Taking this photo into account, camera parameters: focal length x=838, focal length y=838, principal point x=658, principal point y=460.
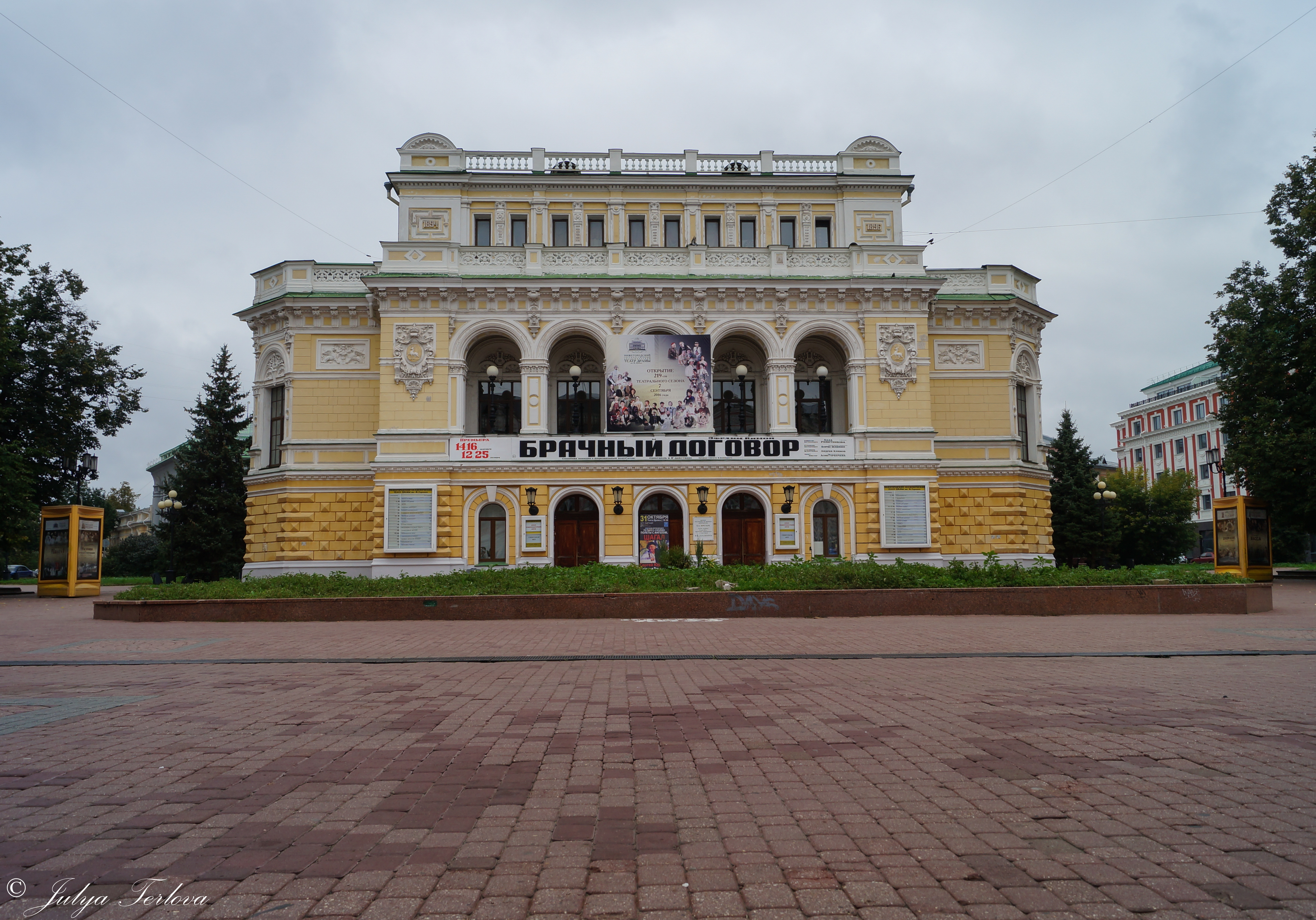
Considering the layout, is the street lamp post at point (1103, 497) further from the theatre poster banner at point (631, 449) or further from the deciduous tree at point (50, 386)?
the deciduous tree at point (50, 386)

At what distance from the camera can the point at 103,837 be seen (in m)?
4.28

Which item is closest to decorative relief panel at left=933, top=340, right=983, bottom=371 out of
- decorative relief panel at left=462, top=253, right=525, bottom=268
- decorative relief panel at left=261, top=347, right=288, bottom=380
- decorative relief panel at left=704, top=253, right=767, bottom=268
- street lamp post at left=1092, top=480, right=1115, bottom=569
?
street lamp post at left=1092, top=480, right=1115, bottom=569

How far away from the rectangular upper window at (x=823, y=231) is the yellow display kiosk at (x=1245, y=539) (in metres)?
18.1

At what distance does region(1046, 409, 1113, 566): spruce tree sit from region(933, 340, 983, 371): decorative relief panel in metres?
14.3

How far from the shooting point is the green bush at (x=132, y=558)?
5547cm

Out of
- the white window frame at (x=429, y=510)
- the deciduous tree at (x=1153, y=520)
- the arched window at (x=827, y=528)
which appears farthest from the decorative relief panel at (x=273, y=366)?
the deciduous tree at (x=1153, y=520)

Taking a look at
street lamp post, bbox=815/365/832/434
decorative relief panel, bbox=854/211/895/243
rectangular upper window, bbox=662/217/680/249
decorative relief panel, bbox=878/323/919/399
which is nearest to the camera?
decorative relief panel, bbox=878/323/919/399

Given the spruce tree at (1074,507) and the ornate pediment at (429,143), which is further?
the spruce tree at (1074,507)

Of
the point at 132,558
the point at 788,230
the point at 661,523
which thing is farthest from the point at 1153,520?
the point at 132,558

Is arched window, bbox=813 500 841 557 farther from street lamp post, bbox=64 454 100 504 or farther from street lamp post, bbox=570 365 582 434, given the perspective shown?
street lamp post, bbox=64 454 100 504

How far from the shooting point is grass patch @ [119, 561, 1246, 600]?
19406 millimetres

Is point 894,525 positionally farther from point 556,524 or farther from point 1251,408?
point 1251,408

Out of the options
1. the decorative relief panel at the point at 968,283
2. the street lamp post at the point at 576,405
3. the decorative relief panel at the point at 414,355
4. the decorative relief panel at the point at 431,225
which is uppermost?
the decorative relief panel at the point at 431,225

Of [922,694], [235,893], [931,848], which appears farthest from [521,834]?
[922,694]
